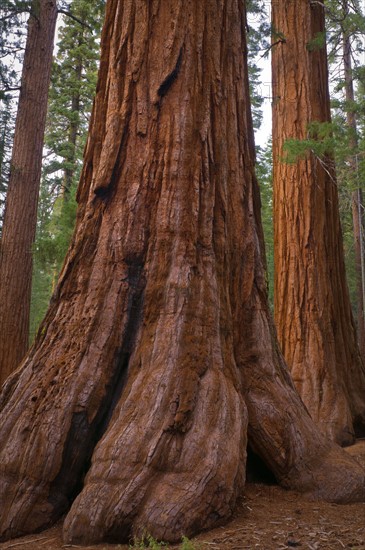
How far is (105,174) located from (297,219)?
5035mm

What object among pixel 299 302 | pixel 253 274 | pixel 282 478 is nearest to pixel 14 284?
pixel 299 302

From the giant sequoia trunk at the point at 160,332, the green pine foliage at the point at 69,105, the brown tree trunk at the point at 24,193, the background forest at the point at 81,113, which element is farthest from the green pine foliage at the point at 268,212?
the giant sequoia trunk at the point at 160,332

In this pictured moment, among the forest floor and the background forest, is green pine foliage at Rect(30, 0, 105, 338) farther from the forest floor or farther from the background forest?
the forest floor

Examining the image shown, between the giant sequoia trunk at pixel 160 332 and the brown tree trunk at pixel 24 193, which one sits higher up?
the brown tree trunk at pixel 24 193

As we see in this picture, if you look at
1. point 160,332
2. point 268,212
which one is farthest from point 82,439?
point 268,212

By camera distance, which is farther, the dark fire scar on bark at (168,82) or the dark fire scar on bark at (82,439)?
the dark fire scar on bark at (168,82)

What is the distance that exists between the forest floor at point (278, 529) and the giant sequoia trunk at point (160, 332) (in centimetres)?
12

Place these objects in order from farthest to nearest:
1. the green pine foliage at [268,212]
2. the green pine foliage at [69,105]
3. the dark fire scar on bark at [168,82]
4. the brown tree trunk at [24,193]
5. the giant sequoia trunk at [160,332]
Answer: the green pine foliage at [268,212] < the green pine foliage at [69,105] < the brown tree trunk at [24,193] < the dark fire scar on bark at [168,82] < the giant sequoia trunk at [160,332]

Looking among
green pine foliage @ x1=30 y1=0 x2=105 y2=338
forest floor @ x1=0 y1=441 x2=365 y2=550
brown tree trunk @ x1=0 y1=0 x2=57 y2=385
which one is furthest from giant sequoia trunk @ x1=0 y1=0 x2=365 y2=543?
green pine foliage @ x1=30 y1=0 x2=105 y2=338

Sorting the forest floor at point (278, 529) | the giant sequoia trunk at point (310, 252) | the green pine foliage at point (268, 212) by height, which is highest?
the green pine foliage at point (268, 212)

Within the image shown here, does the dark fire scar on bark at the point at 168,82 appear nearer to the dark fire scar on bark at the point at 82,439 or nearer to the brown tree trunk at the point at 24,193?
the dark fire scar on bark at the point at 82,439

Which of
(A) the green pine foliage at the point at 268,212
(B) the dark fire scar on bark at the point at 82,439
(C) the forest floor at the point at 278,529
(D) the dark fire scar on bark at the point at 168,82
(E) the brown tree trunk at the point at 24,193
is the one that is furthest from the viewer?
(A) the green pine foliage at the point at 268,212

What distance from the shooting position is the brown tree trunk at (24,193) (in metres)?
10.8

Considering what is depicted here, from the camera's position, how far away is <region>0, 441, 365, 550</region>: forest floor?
10.2 ft
